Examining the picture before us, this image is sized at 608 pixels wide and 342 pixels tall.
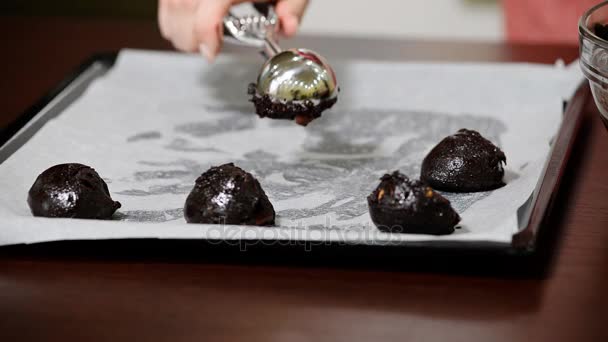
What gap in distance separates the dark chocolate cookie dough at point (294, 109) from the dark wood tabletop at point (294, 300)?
0.39 metres

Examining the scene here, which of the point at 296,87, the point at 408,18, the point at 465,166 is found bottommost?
the point at 408,18

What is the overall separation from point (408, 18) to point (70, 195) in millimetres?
2739

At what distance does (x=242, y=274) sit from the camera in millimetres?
1025

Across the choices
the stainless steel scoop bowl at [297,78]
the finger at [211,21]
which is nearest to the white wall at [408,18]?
the finger at [211,21]

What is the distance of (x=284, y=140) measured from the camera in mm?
1691

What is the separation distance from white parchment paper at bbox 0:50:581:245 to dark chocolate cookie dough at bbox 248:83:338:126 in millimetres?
120

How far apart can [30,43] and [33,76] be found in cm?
28

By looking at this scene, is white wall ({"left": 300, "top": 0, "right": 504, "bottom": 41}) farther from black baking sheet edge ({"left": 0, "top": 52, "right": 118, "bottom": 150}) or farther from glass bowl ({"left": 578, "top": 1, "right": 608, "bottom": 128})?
glass bowl ({"left": 578, "top": 1, "right": 608, "bottom": 128})

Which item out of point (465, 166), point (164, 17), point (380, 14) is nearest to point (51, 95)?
point (164, 17)

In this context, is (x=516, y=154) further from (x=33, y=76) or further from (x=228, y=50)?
(x=33, y=76)

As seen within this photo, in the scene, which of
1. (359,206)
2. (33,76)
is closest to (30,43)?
(33,76)

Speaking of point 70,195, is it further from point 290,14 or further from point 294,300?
point 290,14

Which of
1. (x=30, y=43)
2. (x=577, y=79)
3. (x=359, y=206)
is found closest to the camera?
(x=359, y=206)

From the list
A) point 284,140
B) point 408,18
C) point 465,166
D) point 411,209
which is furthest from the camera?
point 408,18
